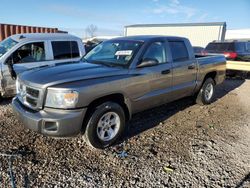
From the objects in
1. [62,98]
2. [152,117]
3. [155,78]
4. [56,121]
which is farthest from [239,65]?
[56,121]

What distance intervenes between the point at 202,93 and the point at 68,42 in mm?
4095

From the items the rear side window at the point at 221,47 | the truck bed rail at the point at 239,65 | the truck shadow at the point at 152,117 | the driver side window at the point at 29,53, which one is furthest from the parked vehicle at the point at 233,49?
the driver side window at the point at 29,53

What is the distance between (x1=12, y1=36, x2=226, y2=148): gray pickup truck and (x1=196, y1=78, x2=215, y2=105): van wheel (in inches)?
33.5

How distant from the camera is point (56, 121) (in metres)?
3.50

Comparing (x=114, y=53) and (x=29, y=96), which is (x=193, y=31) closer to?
(x=114, y=53)

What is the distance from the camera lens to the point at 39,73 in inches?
158

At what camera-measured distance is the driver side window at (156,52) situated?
4796 millimetres

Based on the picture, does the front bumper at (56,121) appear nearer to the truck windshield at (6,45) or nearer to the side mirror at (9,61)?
the side mirror at (9,61)

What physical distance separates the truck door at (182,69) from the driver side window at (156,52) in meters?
0.31

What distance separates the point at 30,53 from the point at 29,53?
0.03m

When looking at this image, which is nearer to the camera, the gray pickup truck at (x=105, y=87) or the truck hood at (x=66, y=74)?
the gray pickup truck at (x=105, y=87)

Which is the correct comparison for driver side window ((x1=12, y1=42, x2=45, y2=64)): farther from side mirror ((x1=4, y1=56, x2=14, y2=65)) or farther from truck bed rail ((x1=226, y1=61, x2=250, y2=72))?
truck bed rail ((x1=226, y1=61, x2=250, y2=72))

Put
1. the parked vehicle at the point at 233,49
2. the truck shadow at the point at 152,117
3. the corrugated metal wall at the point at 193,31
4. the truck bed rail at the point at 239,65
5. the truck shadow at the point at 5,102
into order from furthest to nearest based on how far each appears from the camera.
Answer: the corrugated metal wall at the point at 193,31 < the parked vehicle at the point at 233,49 < the truck bed rail at the point at 239,65 < the truck shadow at the point at 5,102 < the truck shadow at the point at 152,117

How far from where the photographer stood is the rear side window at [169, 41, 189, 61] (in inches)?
214
